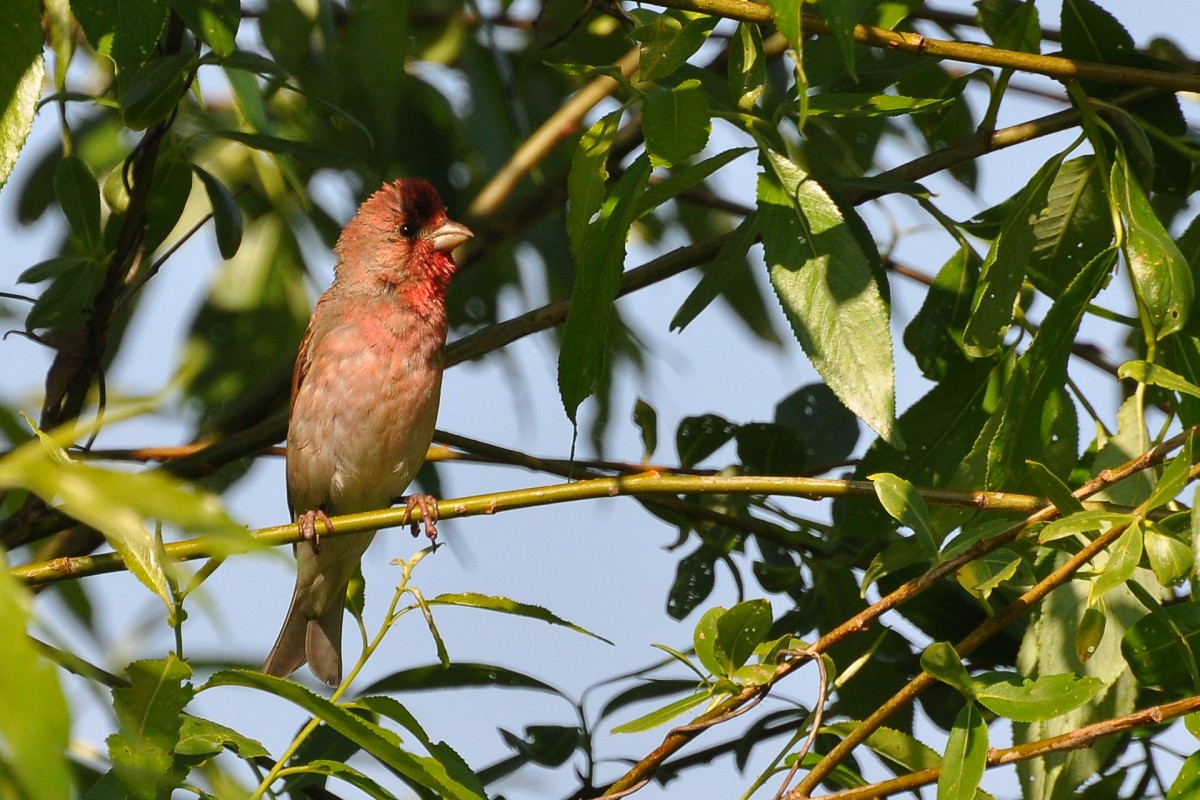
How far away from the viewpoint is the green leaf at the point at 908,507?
8.66ft

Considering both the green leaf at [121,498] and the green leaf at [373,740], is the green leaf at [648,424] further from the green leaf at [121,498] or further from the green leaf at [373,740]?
the green leaf at [121,498]

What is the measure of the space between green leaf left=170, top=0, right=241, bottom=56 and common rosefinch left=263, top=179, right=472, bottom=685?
7.77ft

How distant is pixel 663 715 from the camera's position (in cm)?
265

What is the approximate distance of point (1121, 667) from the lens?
298cm

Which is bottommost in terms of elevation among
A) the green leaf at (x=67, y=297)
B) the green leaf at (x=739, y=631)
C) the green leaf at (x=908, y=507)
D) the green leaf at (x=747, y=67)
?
the green leaf at (x=739, y=631)

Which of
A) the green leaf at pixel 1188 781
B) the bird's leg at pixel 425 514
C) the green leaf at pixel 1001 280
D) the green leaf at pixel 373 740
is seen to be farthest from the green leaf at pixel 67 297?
the green leaf at pixel 1188 781

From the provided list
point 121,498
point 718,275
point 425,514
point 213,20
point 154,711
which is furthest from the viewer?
point 425,514

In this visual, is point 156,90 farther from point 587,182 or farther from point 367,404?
point 367,404

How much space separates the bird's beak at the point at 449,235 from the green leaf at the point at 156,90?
1.98 meters

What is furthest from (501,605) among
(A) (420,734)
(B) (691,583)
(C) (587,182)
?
(B) (691,583)

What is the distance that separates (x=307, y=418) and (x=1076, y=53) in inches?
126

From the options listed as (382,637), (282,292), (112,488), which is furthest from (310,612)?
(112,488)

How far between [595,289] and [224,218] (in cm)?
155

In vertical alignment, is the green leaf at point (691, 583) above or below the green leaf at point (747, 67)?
below
